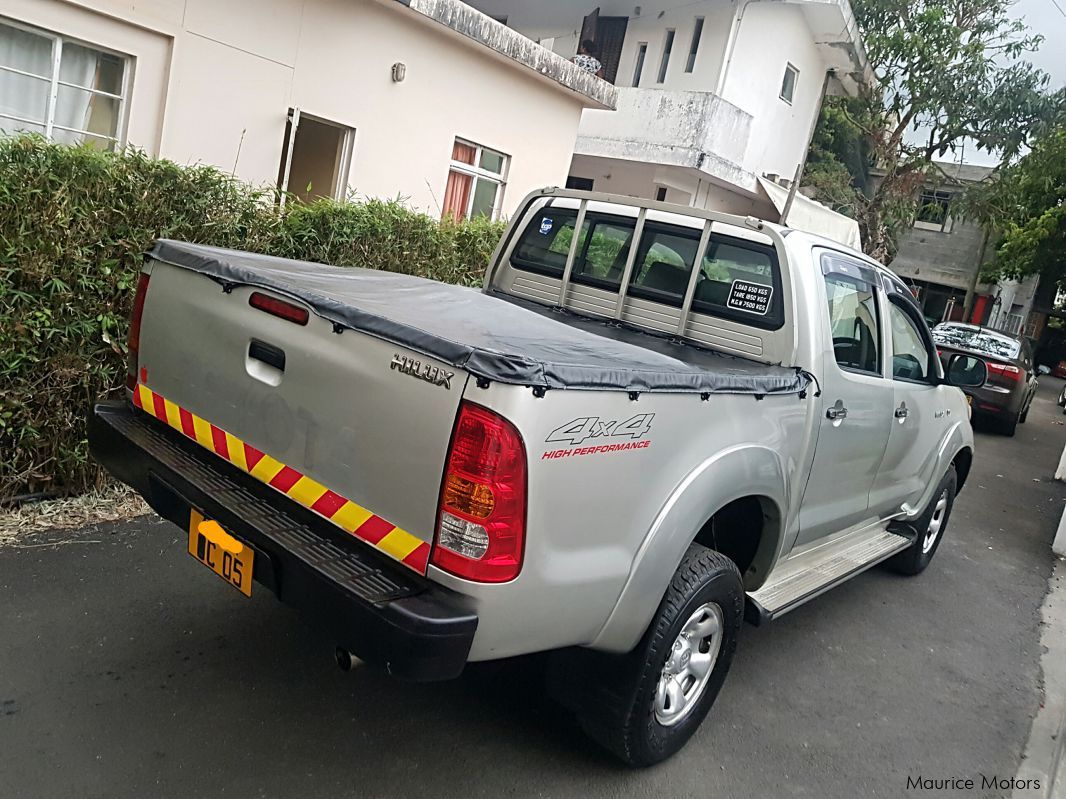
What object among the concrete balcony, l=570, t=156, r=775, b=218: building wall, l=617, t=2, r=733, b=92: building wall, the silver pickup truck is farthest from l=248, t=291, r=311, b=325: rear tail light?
l=617, t=2, r=733, b=92: building wall

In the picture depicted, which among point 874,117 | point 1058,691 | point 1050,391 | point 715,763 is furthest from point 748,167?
point 715,763

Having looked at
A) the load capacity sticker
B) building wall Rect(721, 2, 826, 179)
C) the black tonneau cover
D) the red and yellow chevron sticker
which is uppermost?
building wall Rect(721, 2, 826, 179)

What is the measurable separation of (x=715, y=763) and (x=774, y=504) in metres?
1.02

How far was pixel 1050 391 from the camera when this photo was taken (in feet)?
80.9

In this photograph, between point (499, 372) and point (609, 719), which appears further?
point (609, 719)

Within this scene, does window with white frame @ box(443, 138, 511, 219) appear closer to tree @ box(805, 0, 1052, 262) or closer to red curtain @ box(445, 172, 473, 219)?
red curtain @ box(445, 172, 473, 219)

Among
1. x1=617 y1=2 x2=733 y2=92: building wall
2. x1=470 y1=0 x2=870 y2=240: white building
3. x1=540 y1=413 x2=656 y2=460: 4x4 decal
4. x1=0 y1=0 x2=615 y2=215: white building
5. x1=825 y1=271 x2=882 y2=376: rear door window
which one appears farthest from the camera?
x1=617 y1=2 x2=733 y2=92: building wall

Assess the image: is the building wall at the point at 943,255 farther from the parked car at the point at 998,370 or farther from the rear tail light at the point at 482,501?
the rear tail light at the point at 482,501

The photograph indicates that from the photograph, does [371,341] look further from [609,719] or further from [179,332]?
[609,719]

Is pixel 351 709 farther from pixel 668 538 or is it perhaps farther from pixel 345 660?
pixel 668 538

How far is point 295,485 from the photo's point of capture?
267 centimetres

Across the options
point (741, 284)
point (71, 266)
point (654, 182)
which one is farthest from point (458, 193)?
point (654, 182)

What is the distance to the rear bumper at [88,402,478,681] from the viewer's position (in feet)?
7.30

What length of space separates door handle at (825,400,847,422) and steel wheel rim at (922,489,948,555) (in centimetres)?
239
